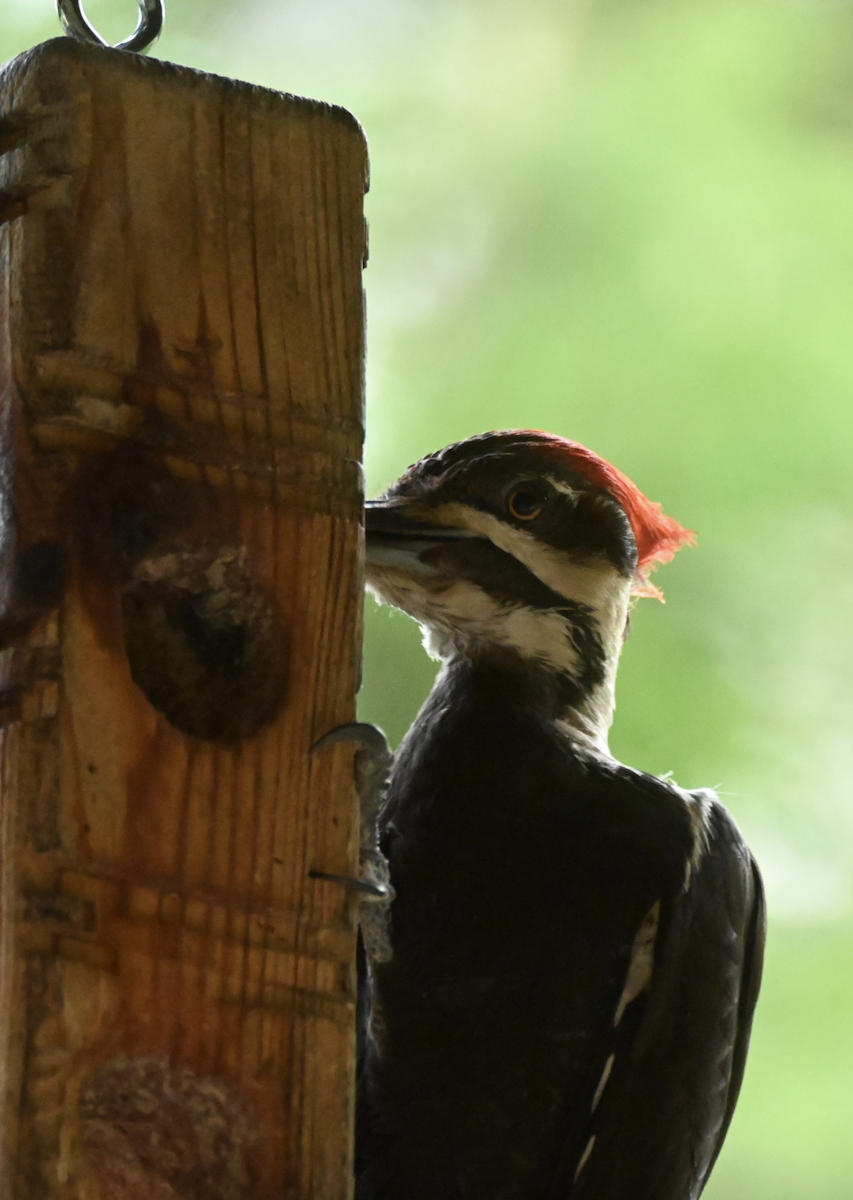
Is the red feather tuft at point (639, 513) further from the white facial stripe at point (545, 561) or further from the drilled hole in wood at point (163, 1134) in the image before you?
the drilled hole in wood at point (163, 1134)

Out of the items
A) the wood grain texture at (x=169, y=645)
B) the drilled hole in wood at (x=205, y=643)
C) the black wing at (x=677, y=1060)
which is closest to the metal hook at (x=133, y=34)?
the wood grain texture at (x=169, y=645)

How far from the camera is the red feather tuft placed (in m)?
2.17

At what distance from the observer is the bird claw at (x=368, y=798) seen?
4.29ft

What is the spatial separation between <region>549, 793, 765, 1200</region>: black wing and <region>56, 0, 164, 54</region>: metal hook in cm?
109

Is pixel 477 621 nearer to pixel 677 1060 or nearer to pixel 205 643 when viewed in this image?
pixel 677 1060

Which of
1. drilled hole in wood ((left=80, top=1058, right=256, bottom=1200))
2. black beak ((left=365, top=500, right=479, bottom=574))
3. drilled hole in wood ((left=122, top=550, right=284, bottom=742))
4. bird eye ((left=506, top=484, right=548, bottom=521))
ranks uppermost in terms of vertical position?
bird eye ((left=506, top=484, right=548, bottom=521))

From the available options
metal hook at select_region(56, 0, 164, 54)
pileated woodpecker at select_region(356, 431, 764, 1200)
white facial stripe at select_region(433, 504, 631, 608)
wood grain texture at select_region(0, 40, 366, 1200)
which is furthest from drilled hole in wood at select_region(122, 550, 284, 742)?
white facial stripe at select_region(433, 504, 631, 608)

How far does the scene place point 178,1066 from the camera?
1.22m

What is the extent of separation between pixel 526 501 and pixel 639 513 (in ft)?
0.71

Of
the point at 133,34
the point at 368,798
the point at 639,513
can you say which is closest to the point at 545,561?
the point at 639,513

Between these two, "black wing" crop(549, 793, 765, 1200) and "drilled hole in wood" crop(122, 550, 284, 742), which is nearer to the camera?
"drilled hole in wood" crop(122, 550, 284, 742)

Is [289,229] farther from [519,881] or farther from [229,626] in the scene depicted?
[519,881]

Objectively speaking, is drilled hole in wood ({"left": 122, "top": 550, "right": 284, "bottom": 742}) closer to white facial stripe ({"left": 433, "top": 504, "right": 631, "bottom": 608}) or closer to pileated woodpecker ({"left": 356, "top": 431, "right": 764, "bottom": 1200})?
pileated woodpecker ({"left": 356, "top": 431, "right": 764, "bottom": 1200})

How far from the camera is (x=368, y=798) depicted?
4.71 feet
